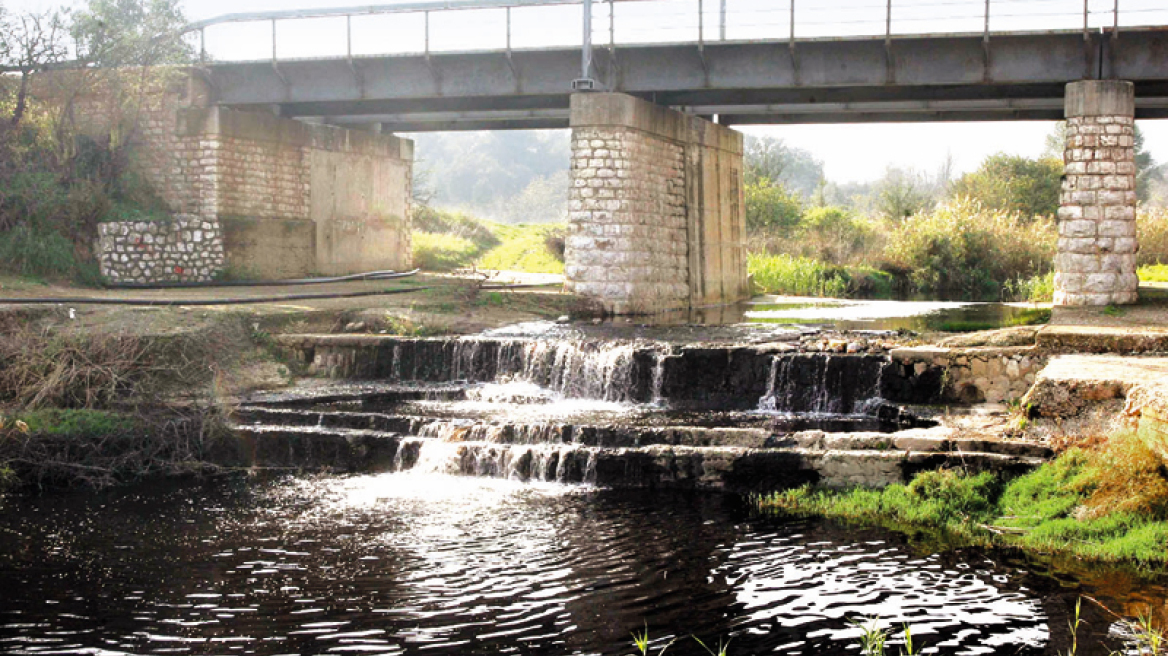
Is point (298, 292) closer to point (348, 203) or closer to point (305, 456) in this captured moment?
point (348, 203)

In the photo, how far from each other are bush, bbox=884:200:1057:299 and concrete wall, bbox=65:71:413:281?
57.3 ft

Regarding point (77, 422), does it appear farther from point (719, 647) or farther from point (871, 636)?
point (871, 636)

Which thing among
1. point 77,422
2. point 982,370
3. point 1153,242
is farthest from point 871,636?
point 1153,242

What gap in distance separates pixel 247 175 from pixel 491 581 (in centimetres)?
2062

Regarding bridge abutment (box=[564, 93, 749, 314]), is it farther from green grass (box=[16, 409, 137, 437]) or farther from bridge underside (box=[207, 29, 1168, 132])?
Answer: green grass (box=[16, 409, 137, 437])

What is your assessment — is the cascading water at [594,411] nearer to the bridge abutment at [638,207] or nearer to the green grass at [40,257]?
the bridge abutment at [638,207]

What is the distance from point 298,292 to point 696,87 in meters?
9.35

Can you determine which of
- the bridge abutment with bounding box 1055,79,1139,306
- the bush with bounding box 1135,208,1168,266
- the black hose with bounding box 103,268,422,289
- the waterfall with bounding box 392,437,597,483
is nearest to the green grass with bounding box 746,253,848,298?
the bush with bounding box 1135,208,1168,266

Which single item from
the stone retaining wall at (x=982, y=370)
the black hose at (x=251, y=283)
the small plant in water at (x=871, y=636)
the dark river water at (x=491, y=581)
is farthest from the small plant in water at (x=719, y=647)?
the black hose at (x=251, y=283)

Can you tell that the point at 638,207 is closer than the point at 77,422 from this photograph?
No

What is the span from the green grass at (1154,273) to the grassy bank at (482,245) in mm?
→ 16863

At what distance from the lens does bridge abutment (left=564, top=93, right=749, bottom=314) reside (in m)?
23.8

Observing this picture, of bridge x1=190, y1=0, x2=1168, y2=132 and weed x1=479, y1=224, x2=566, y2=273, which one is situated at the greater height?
bridge x1=190, y1=0, x2=1168, y2=132

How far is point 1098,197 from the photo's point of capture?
867 inches
